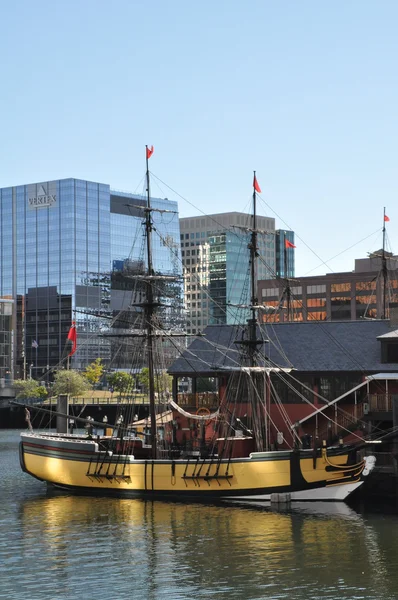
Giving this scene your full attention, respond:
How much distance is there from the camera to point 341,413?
62875mm

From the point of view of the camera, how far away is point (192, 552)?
42219 mm

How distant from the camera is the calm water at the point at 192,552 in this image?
36156 millimetres

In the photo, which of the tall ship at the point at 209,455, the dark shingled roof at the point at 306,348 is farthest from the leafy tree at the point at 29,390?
the tall ship at the point at 209,455

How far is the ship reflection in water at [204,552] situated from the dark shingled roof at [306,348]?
43.2ft

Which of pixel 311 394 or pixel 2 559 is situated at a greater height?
pixel 311 394

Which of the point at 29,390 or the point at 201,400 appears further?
the point at 29,390

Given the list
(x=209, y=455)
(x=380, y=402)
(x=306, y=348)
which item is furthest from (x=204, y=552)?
(x=306, y=348)

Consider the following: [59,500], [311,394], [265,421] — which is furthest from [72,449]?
[311,394]

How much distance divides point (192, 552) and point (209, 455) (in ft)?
50.7

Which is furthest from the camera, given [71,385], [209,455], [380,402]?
[71,385]

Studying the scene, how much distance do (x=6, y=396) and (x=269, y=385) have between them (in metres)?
113

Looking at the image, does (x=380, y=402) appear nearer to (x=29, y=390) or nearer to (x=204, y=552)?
(x=204, y=552)

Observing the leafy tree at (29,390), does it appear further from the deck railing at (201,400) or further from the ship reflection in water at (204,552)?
the ship reflection in water at (204,552)

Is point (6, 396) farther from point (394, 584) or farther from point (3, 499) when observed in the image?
point (394, 584)
